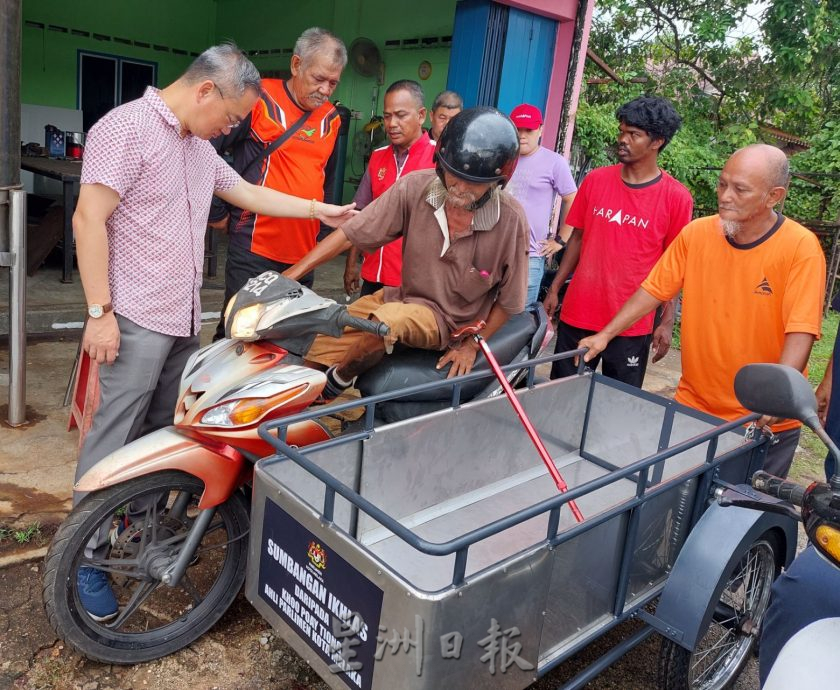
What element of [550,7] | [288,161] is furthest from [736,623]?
→ [550,7]

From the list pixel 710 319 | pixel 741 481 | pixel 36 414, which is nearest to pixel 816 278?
pixel 710 319

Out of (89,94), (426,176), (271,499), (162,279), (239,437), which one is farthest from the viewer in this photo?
(89,94)

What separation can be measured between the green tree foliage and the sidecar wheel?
7739 millimetres

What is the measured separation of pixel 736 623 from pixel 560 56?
16.8 ft

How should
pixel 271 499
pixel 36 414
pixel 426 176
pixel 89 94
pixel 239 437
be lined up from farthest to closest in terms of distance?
pixel 89 94 → pixel 36 414 → pixel 426 176 → pixel 239 437 → pixel 271 499

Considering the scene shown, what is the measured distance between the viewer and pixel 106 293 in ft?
7.87

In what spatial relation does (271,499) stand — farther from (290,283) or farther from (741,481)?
(741,481)

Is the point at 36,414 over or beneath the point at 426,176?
beneath

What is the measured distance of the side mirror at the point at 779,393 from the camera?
149 cm

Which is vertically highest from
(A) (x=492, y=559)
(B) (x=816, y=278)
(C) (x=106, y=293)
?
(B) (x=816, y=278)

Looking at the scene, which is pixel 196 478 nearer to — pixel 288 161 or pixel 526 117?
pixel 288 161

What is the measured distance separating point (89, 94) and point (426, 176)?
10660 millimetres

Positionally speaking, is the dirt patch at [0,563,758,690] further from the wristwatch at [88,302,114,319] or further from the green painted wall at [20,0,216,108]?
the green painted wall at [20,0,216,108]

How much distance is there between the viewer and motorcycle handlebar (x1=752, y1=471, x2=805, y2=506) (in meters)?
1.62
